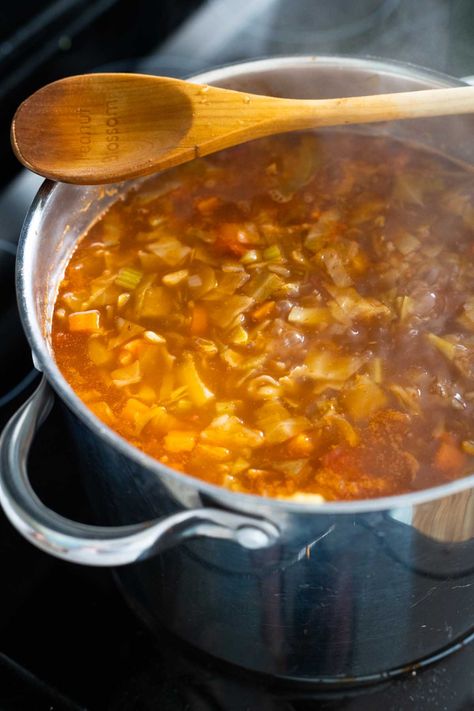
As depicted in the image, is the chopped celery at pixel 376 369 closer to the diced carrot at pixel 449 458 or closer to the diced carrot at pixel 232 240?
the diced carrot at pixel 449 458

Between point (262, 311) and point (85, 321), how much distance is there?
47cm

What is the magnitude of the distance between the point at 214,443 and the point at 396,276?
2.36 ft

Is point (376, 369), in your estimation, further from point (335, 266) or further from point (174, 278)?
point (174, 278)

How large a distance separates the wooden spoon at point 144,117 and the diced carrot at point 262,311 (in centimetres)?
42

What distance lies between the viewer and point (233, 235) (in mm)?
2471

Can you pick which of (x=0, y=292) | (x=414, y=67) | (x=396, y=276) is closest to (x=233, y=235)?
(x=396, y=276)

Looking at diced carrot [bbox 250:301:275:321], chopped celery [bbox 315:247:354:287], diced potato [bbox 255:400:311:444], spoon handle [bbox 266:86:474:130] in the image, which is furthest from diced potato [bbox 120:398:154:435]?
spoon handle [bbox 266:86:474:130]

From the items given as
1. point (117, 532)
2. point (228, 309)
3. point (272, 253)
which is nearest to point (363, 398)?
point (228, 309)

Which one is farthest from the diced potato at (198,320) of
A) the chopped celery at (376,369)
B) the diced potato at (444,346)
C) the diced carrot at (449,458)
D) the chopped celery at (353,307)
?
the diced carrot at (449,458)

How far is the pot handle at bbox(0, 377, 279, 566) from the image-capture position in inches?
58.5

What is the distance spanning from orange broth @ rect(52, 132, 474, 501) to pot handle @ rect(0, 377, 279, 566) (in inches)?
14.6

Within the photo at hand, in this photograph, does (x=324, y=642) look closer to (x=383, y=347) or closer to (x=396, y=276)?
(x=383, y=347)

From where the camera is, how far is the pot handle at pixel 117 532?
58.5 inches

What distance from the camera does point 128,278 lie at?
7.78 ft
